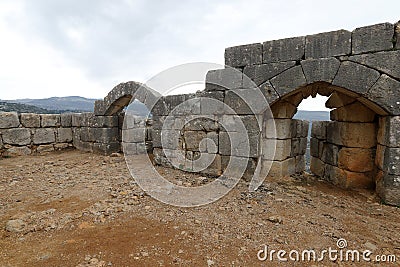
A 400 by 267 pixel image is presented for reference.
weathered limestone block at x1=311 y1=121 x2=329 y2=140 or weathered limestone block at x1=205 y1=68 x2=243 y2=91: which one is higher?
weathered limestone block at x1=205 y1=68 x2=243 y2=91

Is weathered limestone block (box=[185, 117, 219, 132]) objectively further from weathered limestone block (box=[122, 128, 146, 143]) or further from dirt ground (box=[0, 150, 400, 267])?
weathered limestone block (box=[122, 128, 146, 143])

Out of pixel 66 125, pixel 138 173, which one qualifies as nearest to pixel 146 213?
pixel 138 173

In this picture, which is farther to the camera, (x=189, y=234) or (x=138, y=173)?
(x=138, y=173)

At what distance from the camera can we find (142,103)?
6.39 m

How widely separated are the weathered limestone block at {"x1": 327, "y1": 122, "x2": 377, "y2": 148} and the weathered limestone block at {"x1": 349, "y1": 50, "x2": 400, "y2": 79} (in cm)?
109

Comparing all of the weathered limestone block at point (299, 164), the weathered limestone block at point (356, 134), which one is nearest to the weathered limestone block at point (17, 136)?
the weathered limestone block at point (299, 164)

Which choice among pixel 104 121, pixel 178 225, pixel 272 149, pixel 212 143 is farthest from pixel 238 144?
pixel 104 121

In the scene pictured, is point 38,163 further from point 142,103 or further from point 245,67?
point 245,67

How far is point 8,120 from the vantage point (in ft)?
22.3

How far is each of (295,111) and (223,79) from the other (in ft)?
5.54

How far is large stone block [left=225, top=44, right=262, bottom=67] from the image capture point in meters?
4.18

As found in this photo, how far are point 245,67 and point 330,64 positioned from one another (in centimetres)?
142

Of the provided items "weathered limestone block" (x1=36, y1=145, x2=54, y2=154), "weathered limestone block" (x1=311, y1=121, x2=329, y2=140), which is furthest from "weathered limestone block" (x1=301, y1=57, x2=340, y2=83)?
"weathered limestone block" (x1=36, y1=145, x2=54, y2=154)

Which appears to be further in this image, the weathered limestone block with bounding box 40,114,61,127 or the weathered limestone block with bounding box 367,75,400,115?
the weathered limestone block with bounding box 40,114,61,127
